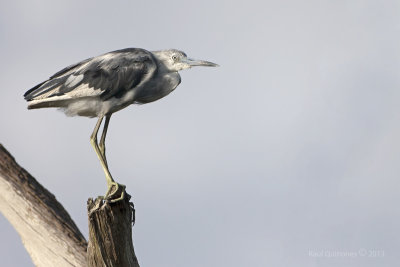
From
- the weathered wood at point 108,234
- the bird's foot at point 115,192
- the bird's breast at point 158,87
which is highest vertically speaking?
the bird's breast at point 158,87

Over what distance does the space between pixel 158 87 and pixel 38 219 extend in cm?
233

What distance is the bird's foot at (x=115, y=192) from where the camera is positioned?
8826 millimetres

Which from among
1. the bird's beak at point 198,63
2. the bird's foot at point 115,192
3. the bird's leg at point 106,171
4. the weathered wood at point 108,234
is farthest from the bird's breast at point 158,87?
the weathered wood at point 108,234

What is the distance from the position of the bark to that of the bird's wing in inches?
42.6

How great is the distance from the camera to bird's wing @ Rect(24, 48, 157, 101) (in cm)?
955

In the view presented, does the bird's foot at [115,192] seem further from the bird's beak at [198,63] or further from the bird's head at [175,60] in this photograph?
the bird's beak at [198,63]

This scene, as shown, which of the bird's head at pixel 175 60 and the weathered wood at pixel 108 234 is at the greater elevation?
the bird's head at pixel 175 60

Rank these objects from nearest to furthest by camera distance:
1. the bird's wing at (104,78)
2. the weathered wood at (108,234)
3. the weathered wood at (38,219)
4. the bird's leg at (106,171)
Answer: the weathered wood at (108,234)
the bird's leg at (106,171)
the weathered wood at (38,219)
the bird's wing at (104,78)

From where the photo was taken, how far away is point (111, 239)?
26.8 ft

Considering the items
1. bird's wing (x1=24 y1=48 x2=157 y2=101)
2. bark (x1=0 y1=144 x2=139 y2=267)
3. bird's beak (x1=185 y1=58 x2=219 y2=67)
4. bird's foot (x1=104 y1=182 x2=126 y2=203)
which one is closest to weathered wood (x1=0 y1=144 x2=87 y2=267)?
bark (x1=0 y1=144 x2=139 y2=267)

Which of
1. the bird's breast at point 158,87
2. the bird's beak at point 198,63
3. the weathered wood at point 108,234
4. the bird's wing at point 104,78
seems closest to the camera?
the weathered wood at point 108,234

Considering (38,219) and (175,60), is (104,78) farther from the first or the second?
(38,219)

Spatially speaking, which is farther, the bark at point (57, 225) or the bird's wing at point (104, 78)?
the bird's wing at point (104, 78)

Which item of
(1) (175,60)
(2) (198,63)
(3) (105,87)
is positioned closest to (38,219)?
(3) (105,87)
